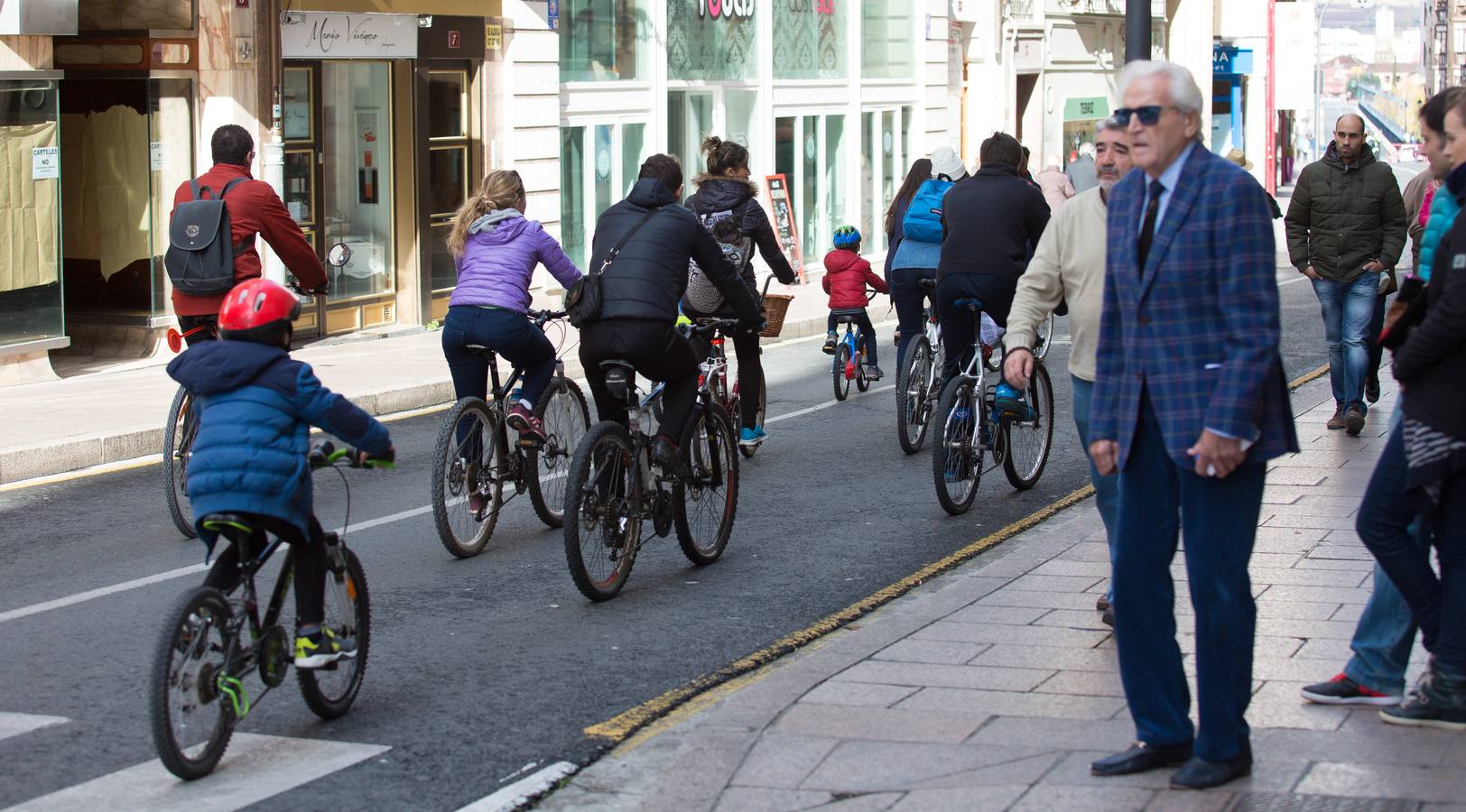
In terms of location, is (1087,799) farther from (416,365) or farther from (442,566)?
(416,365)

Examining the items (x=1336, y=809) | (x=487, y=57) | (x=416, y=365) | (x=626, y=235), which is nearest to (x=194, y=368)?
(x=626, y=235)

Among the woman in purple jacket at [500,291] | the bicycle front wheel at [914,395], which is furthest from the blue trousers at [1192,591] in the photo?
the bicycle front wheel at [914,395]

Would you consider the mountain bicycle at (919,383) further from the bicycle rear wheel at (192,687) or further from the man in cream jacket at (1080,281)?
the bicycle rear wheel at (192,687)

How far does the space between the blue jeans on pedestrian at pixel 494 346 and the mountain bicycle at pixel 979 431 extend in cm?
191

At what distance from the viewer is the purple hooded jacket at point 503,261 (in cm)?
846

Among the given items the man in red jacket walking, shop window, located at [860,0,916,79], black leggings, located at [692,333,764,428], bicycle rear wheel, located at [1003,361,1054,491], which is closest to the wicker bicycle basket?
black leggings, located at [692,333,764,428]

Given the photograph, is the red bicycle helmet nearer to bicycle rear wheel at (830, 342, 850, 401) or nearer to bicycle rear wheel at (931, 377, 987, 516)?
bicycle rear wheel at (931, 377, 987, 516)

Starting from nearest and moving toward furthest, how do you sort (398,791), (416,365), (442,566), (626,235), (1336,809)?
(1336,809), (398,791), (626,235), (442,566), (416,365)

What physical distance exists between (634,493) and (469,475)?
44.1 inches

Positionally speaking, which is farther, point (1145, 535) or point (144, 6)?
point (144, 6)

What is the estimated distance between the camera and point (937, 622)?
22.6 ft

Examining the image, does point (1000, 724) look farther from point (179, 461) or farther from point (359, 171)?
point (359, 171)

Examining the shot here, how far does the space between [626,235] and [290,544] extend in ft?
8.28

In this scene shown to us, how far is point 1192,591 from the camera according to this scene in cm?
476
